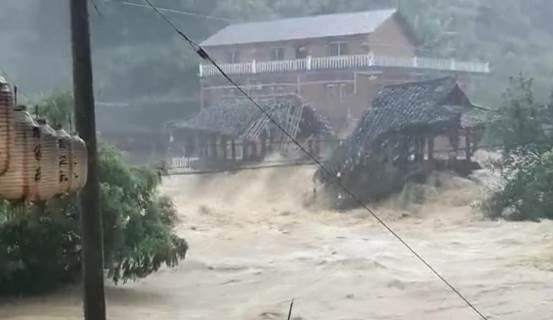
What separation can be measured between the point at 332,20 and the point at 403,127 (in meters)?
1.78

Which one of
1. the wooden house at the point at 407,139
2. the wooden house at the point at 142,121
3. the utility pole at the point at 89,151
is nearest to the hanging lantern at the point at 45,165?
the utility pole at the point at 89,151

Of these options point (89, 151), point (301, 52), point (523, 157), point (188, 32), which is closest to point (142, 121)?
point (188, 32)

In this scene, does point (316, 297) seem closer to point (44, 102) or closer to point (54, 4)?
point (44, 102)

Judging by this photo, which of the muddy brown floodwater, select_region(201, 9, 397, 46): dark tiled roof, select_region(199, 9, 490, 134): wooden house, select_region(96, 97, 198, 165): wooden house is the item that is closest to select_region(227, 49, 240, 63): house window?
select_region(199, 9, 490, 134): wooden house

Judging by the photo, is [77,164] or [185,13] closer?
[77,164]

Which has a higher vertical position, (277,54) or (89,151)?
(277,54)

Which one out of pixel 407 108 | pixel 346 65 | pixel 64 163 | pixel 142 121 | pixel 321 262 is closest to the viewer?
pixel 64 163

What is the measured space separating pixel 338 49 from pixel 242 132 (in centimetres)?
209

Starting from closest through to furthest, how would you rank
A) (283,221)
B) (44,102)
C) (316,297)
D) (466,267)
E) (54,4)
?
(44,102), (316,297), (466,267), (54,4), (283,221)

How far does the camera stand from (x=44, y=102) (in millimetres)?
6809

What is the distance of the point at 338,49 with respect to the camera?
1238cm

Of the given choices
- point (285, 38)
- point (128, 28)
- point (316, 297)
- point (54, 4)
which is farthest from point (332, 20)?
point (316, 297)

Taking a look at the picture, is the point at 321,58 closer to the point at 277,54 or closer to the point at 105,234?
the point at 277,54

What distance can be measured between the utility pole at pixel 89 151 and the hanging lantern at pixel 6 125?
234 centimetres
